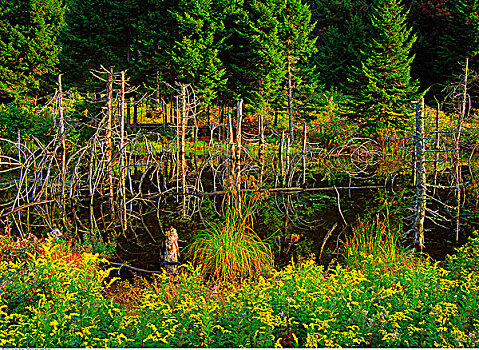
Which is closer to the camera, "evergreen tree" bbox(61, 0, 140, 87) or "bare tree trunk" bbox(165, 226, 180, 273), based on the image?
"bare tree trunk" bbox(165, 226, 180, 273)

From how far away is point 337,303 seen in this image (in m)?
Result: 4.53

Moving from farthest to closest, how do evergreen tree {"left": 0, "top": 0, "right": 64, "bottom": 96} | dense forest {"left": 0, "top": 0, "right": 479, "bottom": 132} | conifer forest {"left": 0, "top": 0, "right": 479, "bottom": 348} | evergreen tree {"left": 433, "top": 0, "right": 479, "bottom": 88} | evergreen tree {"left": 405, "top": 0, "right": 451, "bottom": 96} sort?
evergreen tree {"left": 405, "top": 0, "right": 451, "bottom": 96} < evergreen tree {"left": 0, "top": 0, "right": 64, "bottom": 96} < evergreen tree {"left": 433, "top": 0, "right": 479, "bottom": 88} < dense forest {"left": 0, "top": 0, "right": 479, "bottom": 132} < conifer forest {"left": 0, "top": 0, "right": 479, "bottom": 348}

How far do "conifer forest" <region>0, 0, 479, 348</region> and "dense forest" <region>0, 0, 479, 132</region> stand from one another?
12cm

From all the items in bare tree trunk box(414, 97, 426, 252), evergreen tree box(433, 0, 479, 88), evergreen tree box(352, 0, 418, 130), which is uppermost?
evergreen tree box(433, 0, 479, 88)

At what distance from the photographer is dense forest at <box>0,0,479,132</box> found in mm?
20656

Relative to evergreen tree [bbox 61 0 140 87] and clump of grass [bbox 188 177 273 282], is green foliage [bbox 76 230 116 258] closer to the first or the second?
clump of grass [bbox 188 177 273 282]

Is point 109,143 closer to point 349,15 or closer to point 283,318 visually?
point 283,318

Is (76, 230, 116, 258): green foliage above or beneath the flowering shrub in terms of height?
beneath

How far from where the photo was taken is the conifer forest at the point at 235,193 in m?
4.38

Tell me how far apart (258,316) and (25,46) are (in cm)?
2883

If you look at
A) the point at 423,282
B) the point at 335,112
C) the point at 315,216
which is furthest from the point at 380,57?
the point at 423,282

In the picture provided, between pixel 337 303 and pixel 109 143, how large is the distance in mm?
5543

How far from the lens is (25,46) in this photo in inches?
1121

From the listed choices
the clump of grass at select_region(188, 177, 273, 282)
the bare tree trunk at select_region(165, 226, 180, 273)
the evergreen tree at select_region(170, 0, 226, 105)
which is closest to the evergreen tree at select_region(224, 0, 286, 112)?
the evergreen tree at select_region(170, 0, 226, 105)
